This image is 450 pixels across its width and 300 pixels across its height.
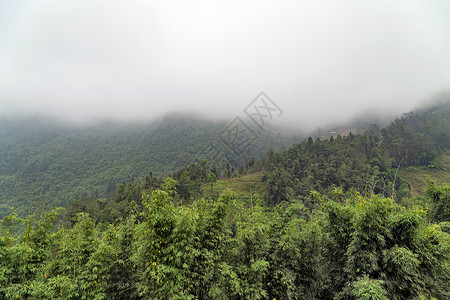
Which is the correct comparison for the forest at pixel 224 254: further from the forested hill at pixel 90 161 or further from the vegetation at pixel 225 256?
the forested hill at pixel 90 161

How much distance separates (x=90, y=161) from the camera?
159625 mm

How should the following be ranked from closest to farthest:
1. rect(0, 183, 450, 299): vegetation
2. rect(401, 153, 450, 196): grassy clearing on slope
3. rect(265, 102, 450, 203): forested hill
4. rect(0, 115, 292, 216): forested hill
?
rect(0, 183, 450, 299): vegetation → rect(265, 102, 450, 203): forested hill → rect(401, 153, 450, 196): grassy clearing on slope → rect(0, 115, 292, 216): forested hill

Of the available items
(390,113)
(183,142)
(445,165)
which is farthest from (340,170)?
(390,113)

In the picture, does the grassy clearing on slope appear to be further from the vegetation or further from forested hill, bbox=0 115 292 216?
forested hill, bbox=0 115 292 216

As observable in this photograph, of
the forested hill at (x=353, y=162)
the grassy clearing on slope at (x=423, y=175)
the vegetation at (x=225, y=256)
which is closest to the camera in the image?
the vegetation at (x=225, y=256)

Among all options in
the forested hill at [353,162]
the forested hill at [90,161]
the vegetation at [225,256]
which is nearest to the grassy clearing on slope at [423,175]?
the forested hill at [353,162]

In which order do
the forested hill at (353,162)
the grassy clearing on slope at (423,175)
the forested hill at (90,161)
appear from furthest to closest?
the forested hill at (90,161), the grassy clearing on slope at (423,175), the forested hill at (353,162)

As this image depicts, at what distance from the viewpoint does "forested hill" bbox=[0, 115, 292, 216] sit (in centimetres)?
10944

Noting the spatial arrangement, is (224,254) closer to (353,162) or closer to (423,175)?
(353,162)

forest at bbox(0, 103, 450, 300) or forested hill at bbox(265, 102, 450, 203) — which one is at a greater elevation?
forest at bbox(0, 103, 450, 300)

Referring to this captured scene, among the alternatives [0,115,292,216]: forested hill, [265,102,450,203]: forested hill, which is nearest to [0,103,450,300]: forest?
[265,102,450,203]: forested hill

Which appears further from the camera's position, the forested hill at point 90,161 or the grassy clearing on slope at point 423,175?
the forested hill at point 90,161

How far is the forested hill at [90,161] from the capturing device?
359 ft

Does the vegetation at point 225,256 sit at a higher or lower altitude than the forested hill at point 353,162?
higher
